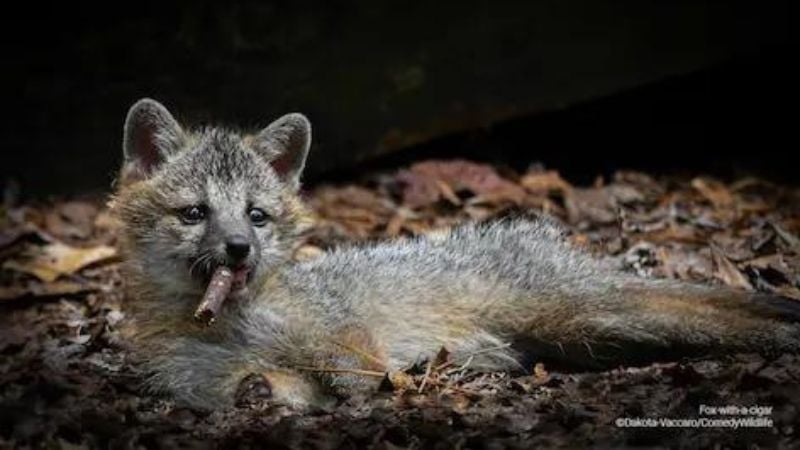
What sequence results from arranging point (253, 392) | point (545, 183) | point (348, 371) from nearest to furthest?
point (253, 392) < point (348, 371) < point (545, 183)

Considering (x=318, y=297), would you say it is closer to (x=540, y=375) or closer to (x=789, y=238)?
(x=540, y=375)

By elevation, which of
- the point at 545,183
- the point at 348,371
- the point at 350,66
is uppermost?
the point at 350,66

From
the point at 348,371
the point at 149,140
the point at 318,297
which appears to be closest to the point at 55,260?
the point at 149,140

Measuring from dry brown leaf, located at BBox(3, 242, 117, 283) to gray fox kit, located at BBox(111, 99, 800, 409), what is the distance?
1.57 metres

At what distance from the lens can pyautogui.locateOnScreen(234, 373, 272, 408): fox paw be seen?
5691mm

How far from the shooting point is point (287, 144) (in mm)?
6906

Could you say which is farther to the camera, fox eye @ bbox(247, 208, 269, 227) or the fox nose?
fox eye @ bbox(247, 208, 269, 227)

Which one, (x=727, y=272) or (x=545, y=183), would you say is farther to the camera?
(x=545, y=183)

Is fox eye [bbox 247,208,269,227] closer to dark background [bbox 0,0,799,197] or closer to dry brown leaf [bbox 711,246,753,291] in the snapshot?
dry brown leaf [bbox 711,246,753,291]

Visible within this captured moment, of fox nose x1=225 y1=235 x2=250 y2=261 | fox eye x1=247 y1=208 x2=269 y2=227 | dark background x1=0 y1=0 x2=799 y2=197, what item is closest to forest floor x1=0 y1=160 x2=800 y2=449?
dark background x1=0 y1=0 x2=799 y2=197

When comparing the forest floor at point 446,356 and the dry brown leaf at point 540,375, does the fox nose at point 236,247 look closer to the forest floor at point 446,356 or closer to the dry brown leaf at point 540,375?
the forest floor at point 446,356

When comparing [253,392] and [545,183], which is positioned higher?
[545,183]

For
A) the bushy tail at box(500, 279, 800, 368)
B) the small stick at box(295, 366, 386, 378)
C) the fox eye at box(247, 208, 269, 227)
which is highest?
the fox eye at box(247, 208, 269, 227)

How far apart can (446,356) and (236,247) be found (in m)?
1.34
